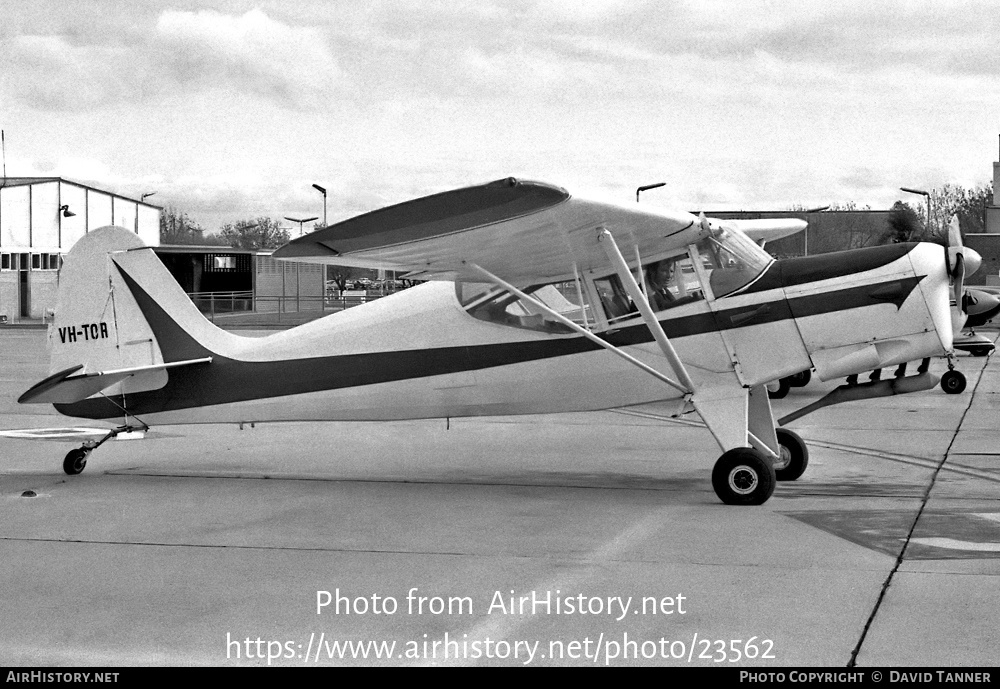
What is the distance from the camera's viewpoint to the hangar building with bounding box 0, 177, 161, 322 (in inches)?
1976

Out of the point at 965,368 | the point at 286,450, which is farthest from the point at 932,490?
the point at 965,368

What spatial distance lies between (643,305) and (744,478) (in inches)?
57.5

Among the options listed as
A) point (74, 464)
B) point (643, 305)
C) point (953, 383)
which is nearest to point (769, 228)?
point (953, 383)

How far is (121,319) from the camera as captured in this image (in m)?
9.81

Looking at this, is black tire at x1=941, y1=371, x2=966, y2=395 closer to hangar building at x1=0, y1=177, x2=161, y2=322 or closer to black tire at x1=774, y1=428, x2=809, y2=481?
black tire at x1=774, y1=428, x2=809, y2=481

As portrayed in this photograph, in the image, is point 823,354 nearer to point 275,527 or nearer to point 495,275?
point 495,275

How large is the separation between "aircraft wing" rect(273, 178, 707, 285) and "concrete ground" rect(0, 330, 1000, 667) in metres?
1.83

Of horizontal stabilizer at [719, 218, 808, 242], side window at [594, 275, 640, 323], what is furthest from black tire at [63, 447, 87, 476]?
horizontal stabilizer at [719, 218, 808, 242]

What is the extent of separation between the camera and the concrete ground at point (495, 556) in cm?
490

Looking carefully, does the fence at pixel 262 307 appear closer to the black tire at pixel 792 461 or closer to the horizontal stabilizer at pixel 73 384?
the horizontal stabilizer at pixel 73 384

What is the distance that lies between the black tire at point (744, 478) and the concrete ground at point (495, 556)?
0.14 m

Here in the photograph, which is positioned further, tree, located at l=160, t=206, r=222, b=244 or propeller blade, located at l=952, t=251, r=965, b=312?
tree, located at l=160, t=206, r=222, b=244

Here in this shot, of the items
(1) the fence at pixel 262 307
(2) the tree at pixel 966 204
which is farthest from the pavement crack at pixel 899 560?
(2) the tree at pixel 966 204

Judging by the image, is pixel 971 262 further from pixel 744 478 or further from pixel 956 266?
pixel 744 478
